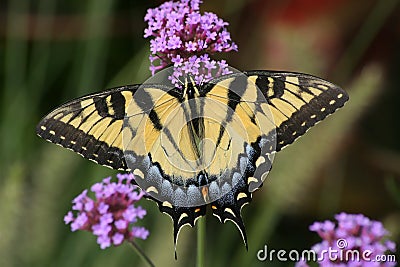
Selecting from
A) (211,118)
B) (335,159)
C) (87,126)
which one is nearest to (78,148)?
(87,126)

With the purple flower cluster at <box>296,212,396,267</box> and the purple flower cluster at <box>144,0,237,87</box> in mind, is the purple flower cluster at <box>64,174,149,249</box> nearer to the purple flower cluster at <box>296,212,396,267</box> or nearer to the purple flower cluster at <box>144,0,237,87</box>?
the purple flower cluster at <box>144,0,237,87</box>

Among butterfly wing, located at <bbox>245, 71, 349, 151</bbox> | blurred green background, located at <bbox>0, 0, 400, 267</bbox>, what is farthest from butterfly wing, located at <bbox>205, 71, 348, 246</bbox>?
blurred green background, located at <bbox>0, 0, 400, 267</bbox>

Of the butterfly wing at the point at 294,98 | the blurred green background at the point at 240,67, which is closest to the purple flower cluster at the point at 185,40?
the butterfly wing at the point at 294,98

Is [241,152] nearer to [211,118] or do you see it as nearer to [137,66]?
[211,118]

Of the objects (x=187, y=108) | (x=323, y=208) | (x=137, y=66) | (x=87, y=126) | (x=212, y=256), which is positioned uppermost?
(x=187, y=108)

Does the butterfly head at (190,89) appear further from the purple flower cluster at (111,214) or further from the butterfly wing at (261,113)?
the purple flower cluster at (111,214)

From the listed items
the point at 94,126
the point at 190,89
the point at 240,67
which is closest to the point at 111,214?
the point at 94,126
